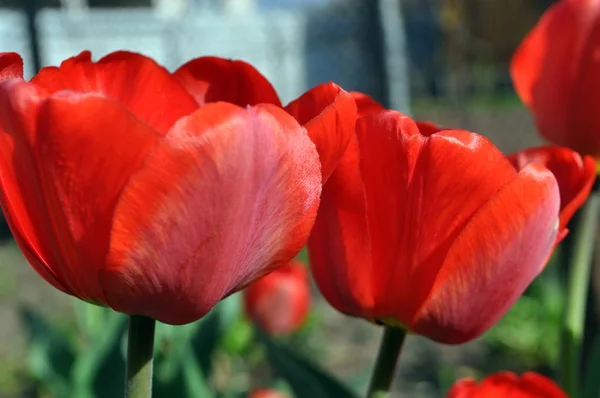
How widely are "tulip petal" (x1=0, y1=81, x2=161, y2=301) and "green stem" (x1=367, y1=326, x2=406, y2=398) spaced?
12 cm

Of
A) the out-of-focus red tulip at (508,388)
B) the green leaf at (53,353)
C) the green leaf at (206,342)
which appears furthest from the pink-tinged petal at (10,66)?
the green leaf at (53,353)

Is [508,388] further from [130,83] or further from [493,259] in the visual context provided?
[130,83]

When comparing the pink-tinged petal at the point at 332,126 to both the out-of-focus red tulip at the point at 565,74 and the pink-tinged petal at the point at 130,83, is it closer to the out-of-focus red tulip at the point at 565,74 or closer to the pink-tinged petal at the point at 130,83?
the pink-tinged petal at the point at 130,83

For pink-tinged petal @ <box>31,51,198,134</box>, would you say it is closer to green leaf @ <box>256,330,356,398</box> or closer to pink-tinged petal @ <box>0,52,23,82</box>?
pink-tinged petal @ <box>0,52,23,82</box>

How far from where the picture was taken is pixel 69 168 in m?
0.22

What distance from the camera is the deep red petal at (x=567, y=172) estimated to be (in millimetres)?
304

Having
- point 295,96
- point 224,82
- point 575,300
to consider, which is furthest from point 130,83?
point 295,96

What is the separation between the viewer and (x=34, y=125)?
0.22 metres

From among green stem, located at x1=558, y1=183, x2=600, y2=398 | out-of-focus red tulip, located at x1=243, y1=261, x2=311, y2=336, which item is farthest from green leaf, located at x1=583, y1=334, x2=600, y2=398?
out-of-focus red tulip, located at x1=243, y1=261, x2=311, y2=336

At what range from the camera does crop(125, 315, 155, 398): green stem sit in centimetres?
25

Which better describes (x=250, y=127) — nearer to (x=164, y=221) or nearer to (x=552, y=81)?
(x=164, y=221)

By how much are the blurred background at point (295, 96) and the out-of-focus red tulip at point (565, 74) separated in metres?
0.36

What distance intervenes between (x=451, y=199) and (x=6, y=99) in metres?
0.15

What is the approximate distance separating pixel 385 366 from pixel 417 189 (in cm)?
7
